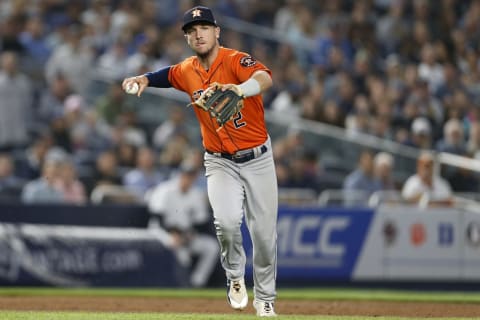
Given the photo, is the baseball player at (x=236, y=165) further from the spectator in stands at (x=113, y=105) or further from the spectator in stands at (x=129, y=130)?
the spectator in stands at (x=113, y=105)

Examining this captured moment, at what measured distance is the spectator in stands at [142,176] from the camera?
1400 centimetres

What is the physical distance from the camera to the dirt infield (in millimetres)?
9664

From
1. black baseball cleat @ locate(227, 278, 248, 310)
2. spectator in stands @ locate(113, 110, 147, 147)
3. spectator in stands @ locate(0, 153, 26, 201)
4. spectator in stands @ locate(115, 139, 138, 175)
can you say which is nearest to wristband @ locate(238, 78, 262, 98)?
black baseball cleat @ locate(227, 278, 248, 310)

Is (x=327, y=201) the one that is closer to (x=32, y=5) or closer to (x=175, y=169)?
(x=175, y=169)

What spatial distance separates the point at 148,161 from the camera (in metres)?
14.0

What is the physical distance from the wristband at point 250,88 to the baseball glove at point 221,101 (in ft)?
0.14

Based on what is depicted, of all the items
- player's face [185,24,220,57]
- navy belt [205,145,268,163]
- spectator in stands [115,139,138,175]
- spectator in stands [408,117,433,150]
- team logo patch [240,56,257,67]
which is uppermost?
player's face [185,24,220,57]

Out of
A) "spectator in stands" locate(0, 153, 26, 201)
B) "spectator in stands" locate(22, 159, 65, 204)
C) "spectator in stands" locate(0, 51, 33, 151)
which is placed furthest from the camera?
"spectator in stands" locate(0, 51, 33, 151)

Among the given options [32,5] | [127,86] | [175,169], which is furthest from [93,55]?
[127,86]

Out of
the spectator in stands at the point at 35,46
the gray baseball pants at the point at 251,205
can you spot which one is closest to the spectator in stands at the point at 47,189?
the spectator in stands at the point at 35,46

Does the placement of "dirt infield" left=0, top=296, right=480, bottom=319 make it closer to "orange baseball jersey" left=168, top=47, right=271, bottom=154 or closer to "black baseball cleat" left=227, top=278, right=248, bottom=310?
"black baseball cleat" left=227, top=278, right=248, bottom=310

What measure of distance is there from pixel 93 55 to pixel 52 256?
4380 millimetres

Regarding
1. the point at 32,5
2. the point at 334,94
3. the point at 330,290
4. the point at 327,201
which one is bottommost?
the point at 330,290

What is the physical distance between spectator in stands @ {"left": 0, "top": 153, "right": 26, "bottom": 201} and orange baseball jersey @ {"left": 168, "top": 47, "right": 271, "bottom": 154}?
5.99m
